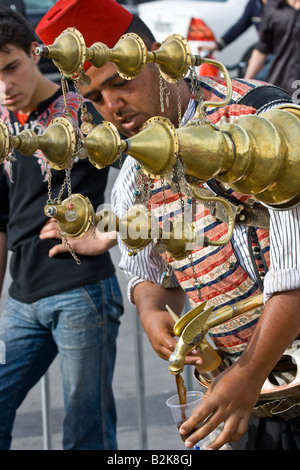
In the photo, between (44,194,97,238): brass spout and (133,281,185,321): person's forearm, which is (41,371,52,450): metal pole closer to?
(133,281,185,321): person's forearm

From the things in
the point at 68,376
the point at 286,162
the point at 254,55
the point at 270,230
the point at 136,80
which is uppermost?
the point at 254,55

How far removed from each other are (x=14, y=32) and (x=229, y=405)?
1934 millimetres

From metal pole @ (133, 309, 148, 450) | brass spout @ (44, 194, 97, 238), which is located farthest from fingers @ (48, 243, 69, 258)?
brass spout @ (44, 194, 97, 238)

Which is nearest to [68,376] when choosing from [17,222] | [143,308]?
[17,222]

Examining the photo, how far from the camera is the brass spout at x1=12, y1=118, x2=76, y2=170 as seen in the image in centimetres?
121

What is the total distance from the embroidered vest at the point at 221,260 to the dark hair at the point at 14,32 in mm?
1312

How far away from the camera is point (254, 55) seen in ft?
19.7

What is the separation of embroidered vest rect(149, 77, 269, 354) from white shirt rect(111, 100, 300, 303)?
3cm

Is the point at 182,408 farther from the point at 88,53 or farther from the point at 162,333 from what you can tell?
the point at 88,53

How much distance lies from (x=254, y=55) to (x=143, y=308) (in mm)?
4291

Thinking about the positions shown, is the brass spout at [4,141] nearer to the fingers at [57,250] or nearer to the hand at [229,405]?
the hand at [229,405]

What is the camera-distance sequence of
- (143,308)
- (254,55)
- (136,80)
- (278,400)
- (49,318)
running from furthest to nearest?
(254,55), (49,318), (143,308), (278,400), (136,80)
